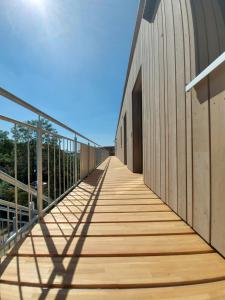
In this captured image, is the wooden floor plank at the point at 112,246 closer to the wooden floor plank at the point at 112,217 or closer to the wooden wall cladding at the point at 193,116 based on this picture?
the wooden wall cladding at the point at 193,116

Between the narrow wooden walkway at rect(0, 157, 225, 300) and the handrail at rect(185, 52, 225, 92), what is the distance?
106cm

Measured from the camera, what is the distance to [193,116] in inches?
58.2

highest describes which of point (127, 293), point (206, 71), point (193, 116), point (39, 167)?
point (206, 71)

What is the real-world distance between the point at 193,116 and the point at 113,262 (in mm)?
1114

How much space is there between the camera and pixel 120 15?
431cm

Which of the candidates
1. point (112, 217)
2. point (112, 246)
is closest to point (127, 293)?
point (112, 246)

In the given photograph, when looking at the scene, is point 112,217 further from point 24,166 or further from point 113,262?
point 24,166

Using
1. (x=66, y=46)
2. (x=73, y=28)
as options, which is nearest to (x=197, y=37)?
(x=73, y=28)

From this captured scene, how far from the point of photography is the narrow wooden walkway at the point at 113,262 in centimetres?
88

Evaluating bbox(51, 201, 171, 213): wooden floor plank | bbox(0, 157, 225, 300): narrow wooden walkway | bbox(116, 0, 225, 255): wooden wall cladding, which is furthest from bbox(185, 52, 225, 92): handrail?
bbox(51, 201, 171, 213): wooden floor plank

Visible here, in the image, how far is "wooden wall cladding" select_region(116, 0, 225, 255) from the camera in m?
1.18

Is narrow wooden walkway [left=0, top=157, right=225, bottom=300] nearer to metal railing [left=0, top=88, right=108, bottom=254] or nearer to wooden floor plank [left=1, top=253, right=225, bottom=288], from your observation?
wooden floor plank [left=1, top=253, right=225, bottom=288]

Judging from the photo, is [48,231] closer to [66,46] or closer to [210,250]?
[210,250]

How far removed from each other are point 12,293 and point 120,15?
4.96 m
